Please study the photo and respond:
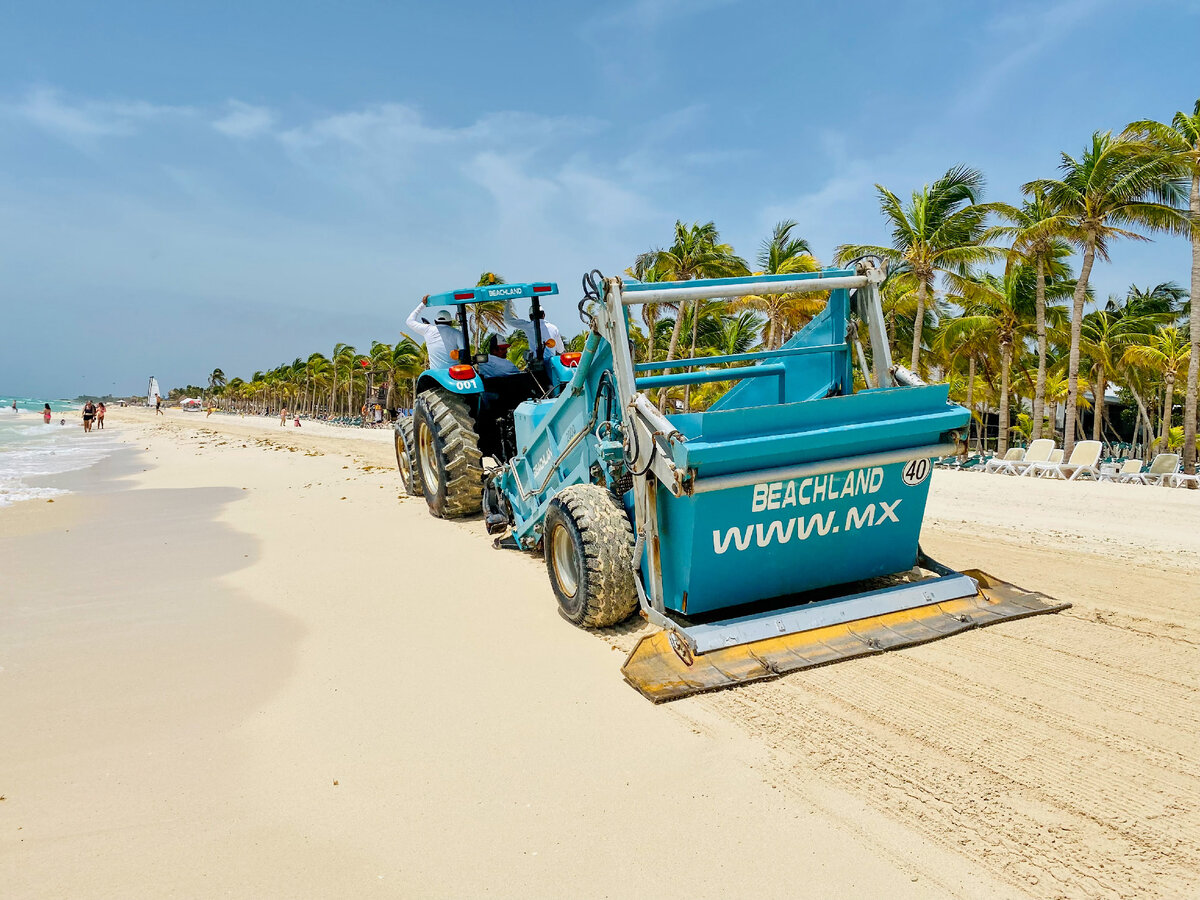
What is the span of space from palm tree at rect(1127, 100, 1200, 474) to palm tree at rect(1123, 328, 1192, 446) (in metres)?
10.9

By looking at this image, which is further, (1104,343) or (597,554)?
(1104,343)

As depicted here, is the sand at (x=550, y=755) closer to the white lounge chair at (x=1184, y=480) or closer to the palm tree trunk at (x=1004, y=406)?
the white lounge chair at (x=1184, y=480)

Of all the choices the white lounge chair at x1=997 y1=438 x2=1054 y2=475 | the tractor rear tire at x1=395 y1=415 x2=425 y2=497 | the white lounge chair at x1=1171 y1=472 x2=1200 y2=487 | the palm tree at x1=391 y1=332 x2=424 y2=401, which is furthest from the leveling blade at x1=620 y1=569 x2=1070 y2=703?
the palm tree at x1=391 y1=332 x2=424 y2=401

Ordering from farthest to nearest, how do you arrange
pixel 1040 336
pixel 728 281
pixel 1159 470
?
pixel 1040 336, pixel 1159 470, pixel 728 281

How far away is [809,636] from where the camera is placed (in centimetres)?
381

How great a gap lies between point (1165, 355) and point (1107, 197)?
11837mm

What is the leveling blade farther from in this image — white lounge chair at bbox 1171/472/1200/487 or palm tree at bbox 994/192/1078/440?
palm tree at bbox 994/192/1078/440

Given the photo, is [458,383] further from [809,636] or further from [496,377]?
[809,636]

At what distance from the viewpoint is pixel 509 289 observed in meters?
6.95

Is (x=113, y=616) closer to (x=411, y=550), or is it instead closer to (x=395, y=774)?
(x=411, y=550)

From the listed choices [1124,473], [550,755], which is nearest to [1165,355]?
[1124,473]

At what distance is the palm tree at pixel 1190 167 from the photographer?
17.1m

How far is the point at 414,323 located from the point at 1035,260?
21.6m

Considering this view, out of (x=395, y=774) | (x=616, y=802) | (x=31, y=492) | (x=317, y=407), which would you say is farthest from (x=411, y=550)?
(x=317, y=407)
